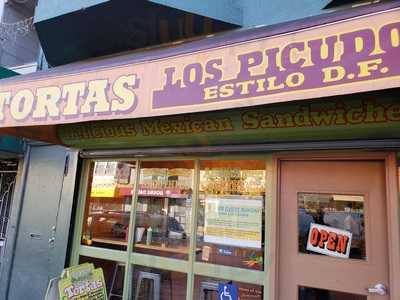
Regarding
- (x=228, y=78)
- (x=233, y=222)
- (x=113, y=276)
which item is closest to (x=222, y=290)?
(x=233, y=222)

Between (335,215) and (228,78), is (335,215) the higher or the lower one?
the lower one

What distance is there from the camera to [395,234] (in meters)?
2.89

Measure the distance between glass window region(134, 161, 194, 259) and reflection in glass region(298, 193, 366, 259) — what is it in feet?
4.23

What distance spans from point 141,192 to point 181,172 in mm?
616

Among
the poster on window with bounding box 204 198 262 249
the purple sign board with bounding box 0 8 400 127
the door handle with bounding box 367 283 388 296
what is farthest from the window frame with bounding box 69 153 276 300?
the purple sign board with bounding box 0 8 400 127

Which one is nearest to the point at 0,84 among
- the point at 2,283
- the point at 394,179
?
the point at 2,283

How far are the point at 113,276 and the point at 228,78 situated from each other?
3.02 meters

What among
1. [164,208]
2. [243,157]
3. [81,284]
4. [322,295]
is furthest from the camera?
[164,208]

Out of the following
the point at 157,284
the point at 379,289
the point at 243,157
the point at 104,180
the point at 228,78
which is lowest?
the point at 157,284

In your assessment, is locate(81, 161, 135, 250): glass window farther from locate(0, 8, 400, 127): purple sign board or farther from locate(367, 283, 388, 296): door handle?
locate(367, 283, 388, 296): door handle

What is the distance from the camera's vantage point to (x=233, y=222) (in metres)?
3.73

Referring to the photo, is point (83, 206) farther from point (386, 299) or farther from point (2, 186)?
point (386, 299)

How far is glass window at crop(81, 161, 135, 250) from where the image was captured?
449 cm

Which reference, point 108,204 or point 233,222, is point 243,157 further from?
point 108,204
